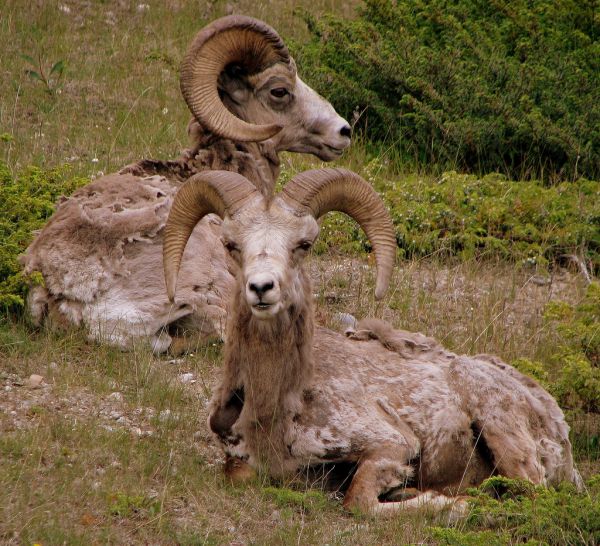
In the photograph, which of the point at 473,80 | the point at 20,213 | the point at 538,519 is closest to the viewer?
the point at 538,519

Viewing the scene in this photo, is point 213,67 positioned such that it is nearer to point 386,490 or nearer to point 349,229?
point 349,229

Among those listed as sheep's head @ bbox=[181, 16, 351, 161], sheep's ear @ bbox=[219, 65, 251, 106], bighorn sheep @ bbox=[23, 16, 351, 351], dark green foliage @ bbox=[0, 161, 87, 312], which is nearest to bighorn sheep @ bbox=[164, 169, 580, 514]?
bighorn sheep @ bbox=[23, 16, 351, 351]

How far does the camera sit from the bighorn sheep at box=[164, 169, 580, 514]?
721 centimetres

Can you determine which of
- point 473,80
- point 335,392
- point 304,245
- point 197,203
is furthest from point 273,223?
point 473,80

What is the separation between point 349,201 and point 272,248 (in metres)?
0.84

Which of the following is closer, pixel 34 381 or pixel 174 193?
pixel 34 381

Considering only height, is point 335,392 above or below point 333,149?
below

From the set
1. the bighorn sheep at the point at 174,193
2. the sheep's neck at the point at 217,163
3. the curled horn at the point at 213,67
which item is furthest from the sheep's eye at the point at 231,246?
the sheep's neck at the point at 217,163

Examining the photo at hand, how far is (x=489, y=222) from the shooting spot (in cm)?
1238

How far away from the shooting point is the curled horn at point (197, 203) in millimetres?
7387

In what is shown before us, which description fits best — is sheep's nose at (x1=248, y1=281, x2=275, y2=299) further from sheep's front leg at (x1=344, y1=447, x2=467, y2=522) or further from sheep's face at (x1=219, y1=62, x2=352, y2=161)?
sheep's face at (x1=219, y1=62, x2=352, y2=161)

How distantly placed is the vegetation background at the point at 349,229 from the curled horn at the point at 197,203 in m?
1.08

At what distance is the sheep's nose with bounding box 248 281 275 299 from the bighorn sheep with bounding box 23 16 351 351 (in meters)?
2.34

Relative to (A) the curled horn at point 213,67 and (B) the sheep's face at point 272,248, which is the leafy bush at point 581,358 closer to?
(B) the sheep's face at point 272,248
